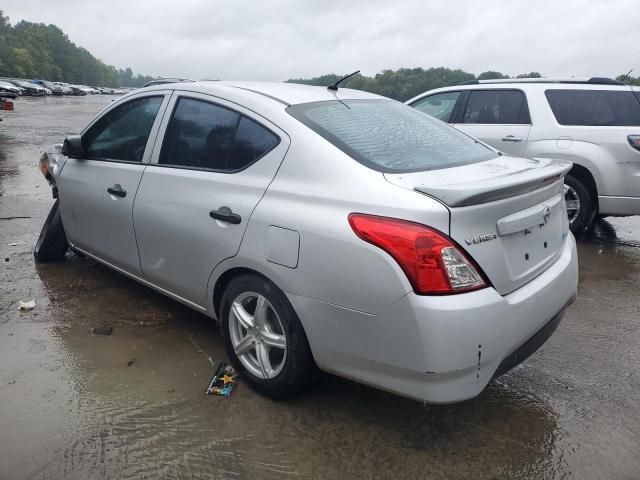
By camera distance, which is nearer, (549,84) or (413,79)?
(549,84)

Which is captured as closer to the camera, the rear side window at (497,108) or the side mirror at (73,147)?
the side mirror at (73,147)

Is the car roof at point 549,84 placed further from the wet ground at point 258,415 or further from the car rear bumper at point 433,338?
the car rear bumper at point 433,338

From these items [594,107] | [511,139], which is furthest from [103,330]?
[594,107]

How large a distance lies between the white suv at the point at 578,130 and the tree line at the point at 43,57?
72.5 metres

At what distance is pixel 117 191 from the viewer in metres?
3.55

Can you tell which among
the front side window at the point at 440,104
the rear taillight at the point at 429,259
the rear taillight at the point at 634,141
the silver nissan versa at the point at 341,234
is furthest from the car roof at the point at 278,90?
the front side window at the point at 440,104

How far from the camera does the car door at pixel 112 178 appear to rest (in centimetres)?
349

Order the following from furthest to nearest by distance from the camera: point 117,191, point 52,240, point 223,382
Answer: point 52,240, point 117,191, point 223,382

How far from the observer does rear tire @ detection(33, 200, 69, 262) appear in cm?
473

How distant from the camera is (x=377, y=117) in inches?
121

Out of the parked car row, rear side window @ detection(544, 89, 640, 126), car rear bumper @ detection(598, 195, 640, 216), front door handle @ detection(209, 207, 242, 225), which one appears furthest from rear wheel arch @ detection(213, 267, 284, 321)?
the parked car row

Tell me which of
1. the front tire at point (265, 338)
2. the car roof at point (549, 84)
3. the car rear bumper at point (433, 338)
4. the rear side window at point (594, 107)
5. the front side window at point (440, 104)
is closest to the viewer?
the car rear bumper at point (433, 338)

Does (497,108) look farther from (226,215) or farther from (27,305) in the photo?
(27,305)

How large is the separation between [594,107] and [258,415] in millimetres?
5271
